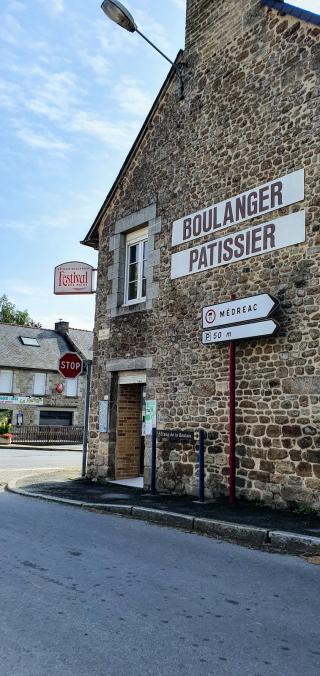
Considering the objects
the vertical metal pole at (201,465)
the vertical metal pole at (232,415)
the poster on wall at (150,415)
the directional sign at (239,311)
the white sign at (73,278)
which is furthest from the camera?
the white sign at (73,278)

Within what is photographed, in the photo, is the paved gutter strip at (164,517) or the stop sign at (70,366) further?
the stop sign at (70,366)

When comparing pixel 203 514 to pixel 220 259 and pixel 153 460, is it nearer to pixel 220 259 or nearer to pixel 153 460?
pixel 153 460

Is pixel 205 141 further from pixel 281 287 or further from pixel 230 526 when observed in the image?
pixel 230 526

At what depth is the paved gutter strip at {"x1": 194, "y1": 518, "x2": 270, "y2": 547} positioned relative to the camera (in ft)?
21.1

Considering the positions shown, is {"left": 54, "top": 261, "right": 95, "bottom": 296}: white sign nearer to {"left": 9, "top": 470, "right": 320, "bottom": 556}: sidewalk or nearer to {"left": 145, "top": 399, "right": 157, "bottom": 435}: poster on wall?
{"left": 145, "top": 399, "right": 157, "bottom": 435}: poster on wall

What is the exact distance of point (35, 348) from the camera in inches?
1535

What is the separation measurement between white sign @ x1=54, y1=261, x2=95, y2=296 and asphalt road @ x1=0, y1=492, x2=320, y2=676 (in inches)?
309

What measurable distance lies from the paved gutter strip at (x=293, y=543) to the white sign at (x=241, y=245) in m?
4.37

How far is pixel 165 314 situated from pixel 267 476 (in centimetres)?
398

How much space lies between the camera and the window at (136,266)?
12312 millimetres

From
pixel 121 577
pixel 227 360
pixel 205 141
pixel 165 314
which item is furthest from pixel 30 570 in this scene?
pixel 205 141

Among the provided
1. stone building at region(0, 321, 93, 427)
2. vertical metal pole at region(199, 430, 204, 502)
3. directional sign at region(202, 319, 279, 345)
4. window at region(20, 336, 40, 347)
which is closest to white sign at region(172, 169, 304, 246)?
directional sign at region(202, 319, 279, 345)

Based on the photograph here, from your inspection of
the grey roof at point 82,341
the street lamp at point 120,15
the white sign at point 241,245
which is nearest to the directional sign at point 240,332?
the white sign at point 241,245

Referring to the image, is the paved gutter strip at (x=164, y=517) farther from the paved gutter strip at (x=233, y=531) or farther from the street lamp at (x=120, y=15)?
the street lamp at (x=120, y=15)
